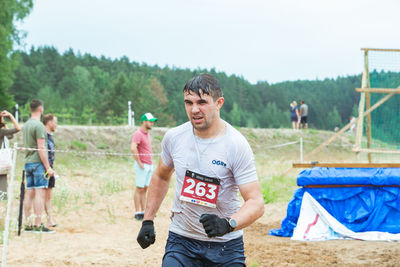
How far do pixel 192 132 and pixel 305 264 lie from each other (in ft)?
10.8

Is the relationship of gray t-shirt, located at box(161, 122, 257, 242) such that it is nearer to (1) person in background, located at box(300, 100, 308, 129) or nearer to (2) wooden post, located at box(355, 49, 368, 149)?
(2) wooden post, located at box(355, 49, 368, 149)

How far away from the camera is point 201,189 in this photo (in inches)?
109

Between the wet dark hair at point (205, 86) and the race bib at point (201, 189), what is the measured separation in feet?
1.61

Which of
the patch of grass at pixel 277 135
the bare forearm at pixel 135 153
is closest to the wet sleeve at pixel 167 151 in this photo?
the bare forearm at pixel 135 153

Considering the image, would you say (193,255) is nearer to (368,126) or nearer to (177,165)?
(177,165)

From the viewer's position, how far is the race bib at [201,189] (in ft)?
9.10

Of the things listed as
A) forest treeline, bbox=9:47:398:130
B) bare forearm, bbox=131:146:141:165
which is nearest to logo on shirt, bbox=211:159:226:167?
bare forearm, bbox=131:146:141:165

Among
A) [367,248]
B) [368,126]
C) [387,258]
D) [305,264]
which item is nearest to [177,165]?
[305,264]

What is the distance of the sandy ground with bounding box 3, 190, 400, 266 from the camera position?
5.57 meters

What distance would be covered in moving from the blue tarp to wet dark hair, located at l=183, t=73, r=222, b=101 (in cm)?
478

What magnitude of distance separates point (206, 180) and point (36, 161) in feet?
15.7

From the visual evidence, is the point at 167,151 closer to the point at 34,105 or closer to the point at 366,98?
the point at 34,105

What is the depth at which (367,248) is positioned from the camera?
6.33 m

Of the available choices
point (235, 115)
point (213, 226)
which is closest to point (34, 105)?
point (213, 226)
